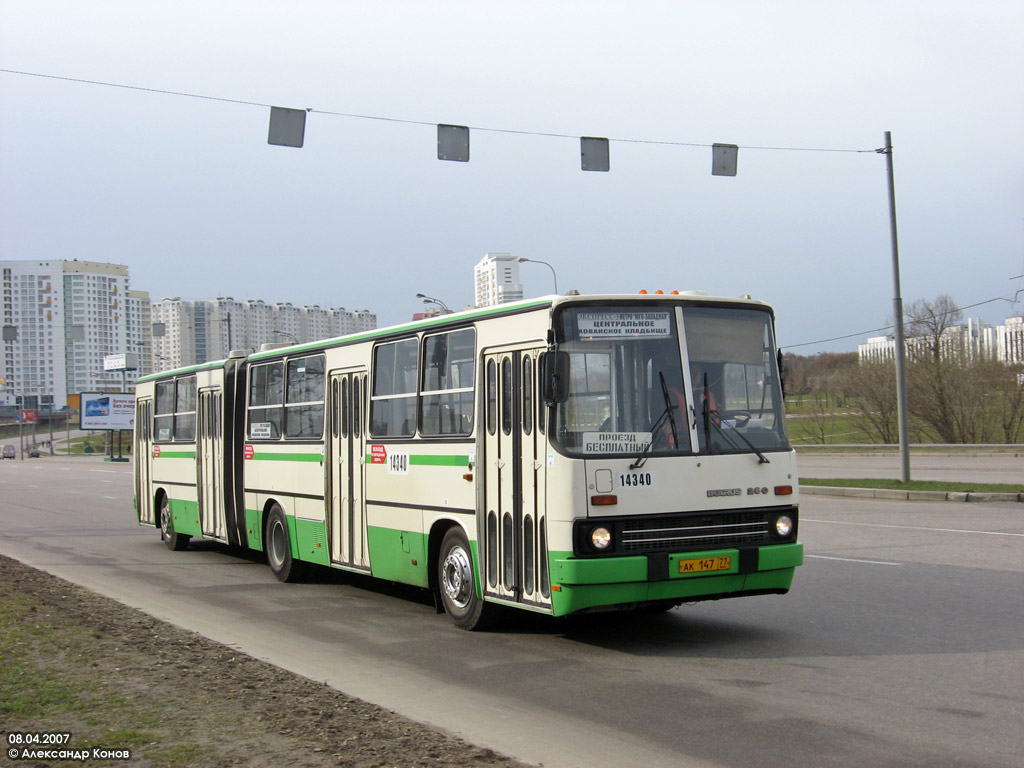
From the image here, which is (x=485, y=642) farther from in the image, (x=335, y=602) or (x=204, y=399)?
(x=204, y=399)

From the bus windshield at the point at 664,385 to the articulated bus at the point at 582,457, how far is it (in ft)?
0.04

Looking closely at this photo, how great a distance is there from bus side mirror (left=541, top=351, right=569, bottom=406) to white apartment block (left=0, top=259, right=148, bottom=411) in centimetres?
12901

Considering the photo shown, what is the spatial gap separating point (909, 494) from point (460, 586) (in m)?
15.8

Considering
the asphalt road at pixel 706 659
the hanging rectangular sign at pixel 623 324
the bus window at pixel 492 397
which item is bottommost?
the asphalt road at pixel 706 659

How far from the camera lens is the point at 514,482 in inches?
339

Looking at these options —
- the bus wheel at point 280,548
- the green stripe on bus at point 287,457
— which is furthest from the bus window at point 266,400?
the bus wheel at point 280,548

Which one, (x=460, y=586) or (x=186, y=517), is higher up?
(x=186, y=517)

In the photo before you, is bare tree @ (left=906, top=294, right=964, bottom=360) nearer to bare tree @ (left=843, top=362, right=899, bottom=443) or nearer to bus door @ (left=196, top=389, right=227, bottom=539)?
bare tree @ (left=843, top=362, right=899, bottom=443)

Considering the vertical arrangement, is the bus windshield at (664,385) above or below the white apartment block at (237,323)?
below

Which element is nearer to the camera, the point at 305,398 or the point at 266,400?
the point at 305,398

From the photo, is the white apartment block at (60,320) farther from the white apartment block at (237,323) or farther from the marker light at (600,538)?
the marker light at (600,538)

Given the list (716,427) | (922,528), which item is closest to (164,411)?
(716,427)

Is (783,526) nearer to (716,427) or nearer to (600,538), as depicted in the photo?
(716,427)

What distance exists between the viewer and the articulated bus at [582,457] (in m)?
8.04
